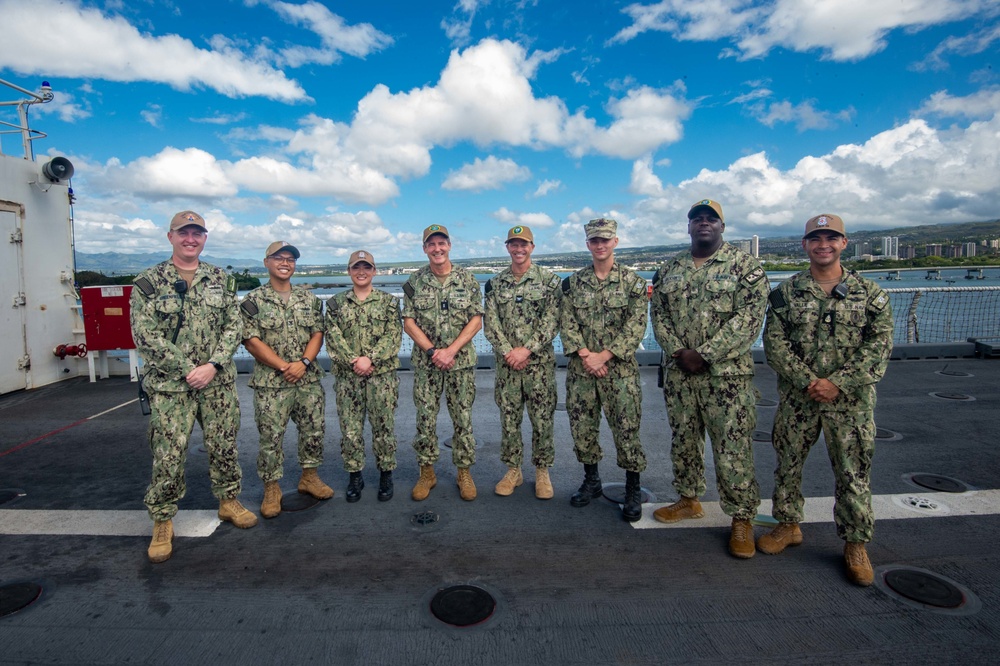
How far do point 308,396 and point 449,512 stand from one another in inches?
51.5

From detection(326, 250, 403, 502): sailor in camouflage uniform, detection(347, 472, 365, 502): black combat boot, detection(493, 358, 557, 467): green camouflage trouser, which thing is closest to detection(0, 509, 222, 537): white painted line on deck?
detection(347, 472, 365, 502): black combat boot

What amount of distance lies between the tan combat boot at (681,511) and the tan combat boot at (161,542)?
9.83 ft

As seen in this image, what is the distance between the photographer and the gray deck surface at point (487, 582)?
2246 mm

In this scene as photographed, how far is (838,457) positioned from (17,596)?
435 cm

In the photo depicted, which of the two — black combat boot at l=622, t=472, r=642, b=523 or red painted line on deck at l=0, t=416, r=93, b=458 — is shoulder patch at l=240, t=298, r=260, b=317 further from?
red painted line on deck at l=0, t=416, r=93, b=458

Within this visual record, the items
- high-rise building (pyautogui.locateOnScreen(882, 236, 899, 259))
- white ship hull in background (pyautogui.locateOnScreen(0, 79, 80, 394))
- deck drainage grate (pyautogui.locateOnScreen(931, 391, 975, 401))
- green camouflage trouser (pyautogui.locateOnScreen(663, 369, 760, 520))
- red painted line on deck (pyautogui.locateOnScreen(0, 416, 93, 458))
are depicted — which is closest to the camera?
green camouflage trouser (pyautogui.locateOnScreen(663, 369, 760, 520))

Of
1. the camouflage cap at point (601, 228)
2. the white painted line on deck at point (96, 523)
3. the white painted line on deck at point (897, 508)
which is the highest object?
the camouflage cap at point (601, 228)

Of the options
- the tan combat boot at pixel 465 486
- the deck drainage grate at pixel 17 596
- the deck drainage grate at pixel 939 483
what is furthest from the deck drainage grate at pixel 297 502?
the deck drainage grate at pixel 939 483

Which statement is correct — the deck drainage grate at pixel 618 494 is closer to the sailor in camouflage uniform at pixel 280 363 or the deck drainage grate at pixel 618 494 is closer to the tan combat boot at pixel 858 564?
the tan combat boot at pixel 858 564

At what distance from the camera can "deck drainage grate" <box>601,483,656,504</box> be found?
3.70 m

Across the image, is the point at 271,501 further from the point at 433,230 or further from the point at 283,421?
the point at 433,230

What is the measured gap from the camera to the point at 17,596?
266cm

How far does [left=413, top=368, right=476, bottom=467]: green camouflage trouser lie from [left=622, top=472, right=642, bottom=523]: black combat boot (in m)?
1.13

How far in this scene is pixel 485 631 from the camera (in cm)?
235
